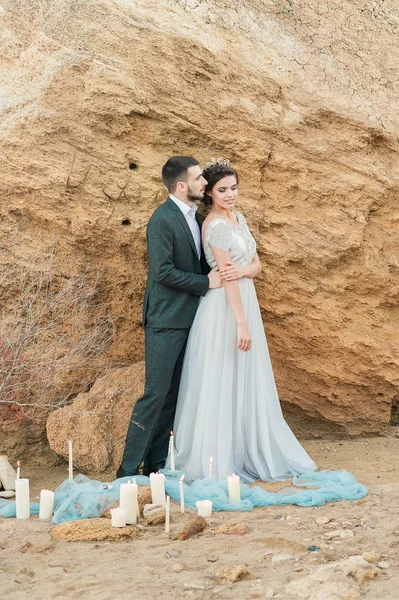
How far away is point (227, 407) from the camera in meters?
4.93

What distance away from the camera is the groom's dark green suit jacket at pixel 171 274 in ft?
15.9

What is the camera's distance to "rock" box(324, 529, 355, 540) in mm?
3751

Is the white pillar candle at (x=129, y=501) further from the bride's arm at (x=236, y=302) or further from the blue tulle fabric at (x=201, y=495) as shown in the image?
the bride's arm at (x=236, y=302)

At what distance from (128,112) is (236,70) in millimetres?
830

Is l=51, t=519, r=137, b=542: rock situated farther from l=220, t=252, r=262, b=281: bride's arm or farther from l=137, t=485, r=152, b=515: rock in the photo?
l=220, t=252, r=262, b=281: bride's arm

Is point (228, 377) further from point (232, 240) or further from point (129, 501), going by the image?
point (129, 501)

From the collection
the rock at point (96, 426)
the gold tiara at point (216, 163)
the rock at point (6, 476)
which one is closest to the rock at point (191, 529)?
the rock at point (96, 426)

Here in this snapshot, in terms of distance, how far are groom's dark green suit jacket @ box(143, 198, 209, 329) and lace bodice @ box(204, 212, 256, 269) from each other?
0.11 metres

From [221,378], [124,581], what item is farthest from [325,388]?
[124,581]

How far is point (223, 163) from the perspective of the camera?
5.06m

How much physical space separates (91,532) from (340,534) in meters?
1.27

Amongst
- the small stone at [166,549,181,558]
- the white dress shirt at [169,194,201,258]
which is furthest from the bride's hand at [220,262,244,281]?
the small stone at [166,549,181,558]

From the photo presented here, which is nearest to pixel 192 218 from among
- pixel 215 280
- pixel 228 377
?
pixel 215 280

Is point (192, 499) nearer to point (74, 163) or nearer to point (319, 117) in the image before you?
point (74, 163)
